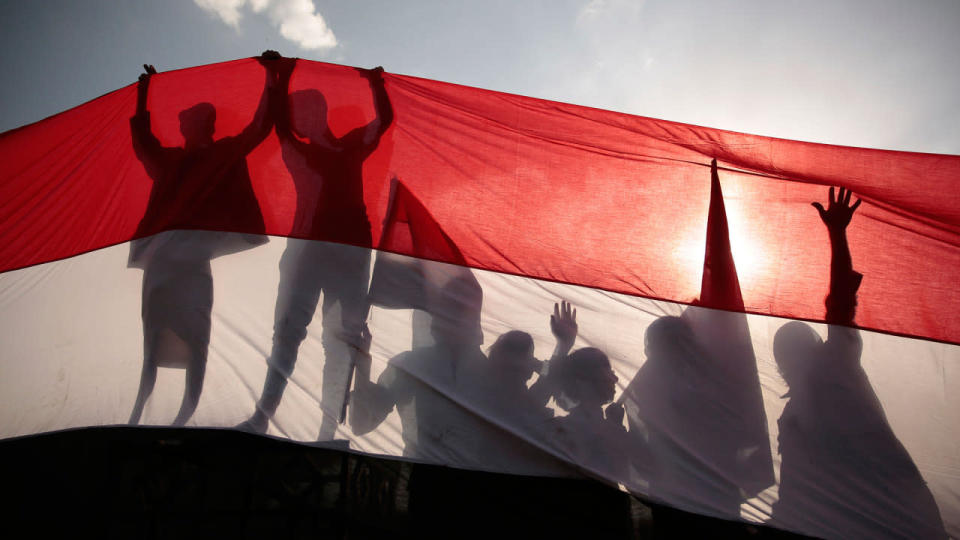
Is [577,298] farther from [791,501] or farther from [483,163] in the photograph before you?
[791,501]

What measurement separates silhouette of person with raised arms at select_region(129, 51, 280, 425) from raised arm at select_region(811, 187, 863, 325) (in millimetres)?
3199

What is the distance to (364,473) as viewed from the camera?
7.55 ft

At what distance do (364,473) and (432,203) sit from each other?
1555 millimetres

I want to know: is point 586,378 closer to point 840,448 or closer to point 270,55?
point 840,448

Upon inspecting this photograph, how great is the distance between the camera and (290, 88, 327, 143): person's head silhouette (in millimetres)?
2639

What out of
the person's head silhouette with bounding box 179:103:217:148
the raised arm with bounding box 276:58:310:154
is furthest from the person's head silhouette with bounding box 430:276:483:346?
the person's head silhouette with bounding box 179:103:217:148

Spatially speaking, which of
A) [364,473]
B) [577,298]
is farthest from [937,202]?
[364,473]

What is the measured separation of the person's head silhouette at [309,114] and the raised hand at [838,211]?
3.03 metres

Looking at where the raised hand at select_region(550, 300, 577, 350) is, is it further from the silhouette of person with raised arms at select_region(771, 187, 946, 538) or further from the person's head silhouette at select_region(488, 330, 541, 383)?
the silhouette of person with raised arms at select_region(771, 187, 946, 538)

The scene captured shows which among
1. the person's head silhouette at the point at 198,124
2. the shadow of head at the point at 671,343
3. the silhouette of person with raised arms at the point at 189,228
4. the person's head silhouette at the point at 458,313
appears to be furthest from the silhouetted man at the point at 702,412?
the person's head silhouette at the point at 198,124

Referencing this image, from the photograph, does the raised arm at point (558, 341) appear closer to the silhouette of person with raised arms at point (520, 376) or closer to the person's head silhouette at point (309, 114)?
the silhouette of person with raised arms at point (520, 376)

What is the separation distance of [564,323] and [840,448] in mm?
1412

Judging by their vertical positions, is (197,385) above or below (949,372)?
below

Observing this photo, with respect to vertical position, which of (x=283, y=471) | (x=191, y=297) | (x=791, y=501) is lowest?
(x=283, y=471)
